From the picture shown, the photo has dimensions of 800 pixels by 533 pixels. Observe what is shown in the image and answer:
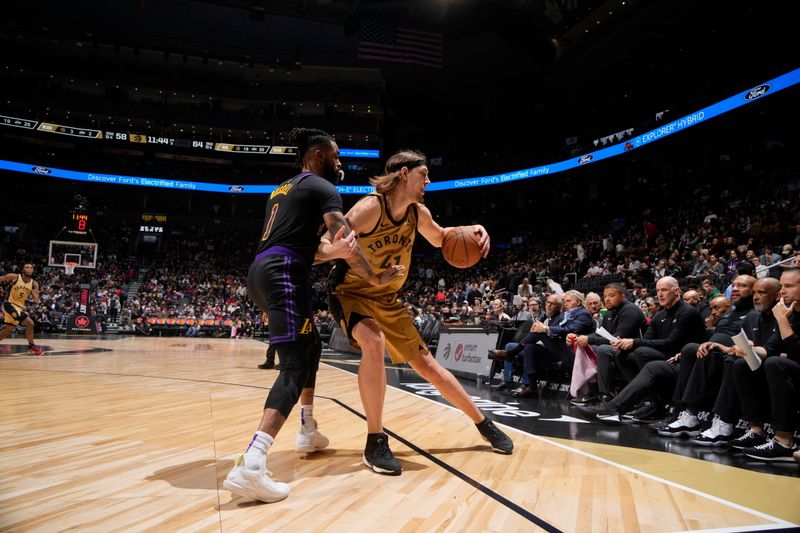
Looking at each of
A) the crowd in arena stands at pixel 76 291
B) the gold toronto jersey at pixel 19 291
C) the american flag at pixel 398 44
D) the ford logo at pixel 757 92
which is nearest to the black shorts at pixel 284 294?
the gold toronto jersey at pixel 19 291

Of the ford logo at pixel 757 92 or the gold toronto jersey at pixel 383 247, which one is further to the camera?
the ford logo at pixel 757 92

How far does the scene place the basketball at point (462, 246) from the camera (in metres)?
3.52

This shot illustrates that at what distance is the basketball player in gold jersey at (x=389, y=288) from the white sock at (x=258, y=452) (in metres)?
0.88

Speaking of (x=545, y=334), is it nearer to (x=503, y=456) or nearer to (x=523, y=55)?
(x=503, y=456)

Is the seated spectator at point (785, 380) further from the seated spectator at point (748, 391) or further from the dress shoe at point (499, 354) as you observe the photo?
the dress shoe at point (499, 354)

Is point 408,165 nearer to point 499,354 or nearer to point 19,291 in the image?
point 499,354

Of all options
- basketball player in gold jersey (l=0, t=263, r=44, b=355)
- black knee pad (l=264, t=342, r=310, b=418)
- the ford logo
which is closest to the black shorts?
black knee pad (l=264, t=342, r=310, b=418)

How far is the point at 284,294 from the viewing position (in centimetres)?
259

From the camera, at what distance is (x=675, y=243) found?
52.7ft

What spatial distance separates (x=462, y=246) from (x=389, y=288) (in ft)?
2.04

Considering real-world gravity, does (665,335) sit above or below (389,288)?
below

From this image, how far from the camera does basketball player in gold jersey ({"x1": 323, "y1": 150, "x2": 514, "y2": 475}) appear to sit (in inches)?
125

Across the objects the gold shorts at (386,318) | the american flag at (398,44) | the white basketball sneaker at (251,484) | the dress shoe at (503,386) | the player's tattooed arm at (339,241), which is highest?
the american flag at (398,44)

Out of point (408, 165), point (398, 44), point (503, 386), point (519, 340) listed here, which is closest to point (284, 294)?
point (408, 165)
